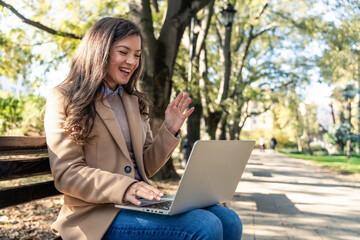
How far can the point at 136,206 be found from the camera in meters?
2.16

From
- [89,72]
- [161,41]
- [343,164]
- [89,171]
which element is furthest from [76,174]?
[343,164]

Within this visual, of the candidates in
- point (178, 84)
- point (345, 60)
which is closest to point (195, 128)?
point (178, 84)

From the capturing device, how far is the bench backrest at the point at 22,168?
249 cm

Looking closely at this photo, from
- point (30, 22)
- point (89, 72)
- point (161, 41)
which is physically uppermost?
point (30, 22)

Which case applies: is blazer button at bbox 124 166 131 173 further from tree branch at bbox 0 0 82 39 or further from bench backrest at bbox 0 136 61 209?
tree branch at bbox 0 0 82 39

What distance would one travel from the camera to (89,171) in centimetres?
225

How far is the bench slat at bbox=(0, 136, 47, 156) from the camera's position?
8.20ft

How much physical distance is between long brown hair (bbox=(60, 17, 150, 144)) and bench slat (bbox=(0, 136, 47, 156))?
1.37ft

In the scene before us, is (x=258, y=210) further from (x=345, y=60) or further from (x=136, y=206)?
(x=345, y=60)

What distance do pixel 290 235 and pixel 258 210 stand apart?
6.06 feet

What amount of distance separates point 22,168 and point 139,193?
923 mm

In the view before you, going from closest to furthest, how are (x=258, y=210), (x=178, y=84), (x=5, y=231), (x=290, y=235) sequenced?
1. (x=5, y=231)
2. (x=290, y=235)
3. (x=258, y=210)
4. (x=178, y=84)

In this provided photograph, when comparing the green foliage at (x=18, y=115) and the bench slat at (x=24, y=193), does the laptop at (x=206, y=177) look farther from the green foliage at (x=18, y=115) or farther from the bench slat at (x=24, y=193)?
the green foliage at (x=18, y=115)

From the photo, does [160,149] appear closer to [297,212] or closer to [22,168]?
[22,168]
